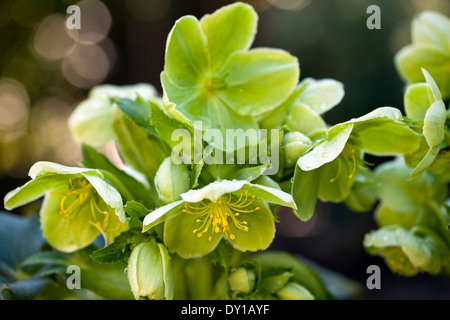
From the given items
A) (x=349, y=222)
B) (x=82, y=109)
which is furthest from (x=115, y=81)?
(x=82, y=109)

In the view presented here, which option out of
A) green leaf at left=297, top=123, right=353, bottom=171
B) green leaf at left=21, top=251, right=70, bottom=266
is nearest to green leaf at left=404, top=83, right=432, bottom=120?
green leaf at left=297, top=123, right=353, bottom=171

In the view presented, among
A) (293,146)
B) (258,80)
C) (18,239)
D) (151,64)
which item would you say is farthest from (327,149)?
(151,64)

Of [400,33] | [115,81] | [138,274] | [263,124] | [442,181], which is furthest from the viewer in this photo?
[115,81]

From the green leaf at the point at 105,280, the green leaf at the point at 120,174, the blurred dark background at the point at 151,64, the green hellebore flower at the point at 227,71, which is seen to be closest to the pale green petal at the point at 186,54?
the green hellebore flower at the point at 227,71
